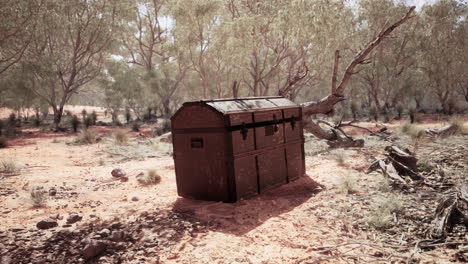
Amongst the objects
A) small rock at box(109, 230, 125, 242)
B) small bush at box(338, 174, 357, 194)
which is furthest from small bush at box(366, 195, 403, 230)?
small rock at box(109, 230, 125, 242)

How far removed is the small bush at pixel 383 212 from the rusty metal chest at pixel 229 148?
1721 millimetres

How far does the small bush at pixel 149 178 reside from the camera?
628 centimetres

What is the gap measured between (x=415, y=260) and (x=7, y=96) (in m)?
31.3

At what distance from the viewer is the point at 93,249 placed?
302 centimetres

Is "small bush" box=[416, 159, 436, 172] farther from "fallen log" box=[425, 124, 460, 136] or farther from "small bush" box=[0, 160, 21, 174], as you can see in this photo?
"small bush" box=[0, 160, 21, 174]

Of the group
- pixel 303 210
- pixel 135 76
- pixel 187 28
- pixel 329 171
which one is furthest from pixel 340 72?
pixel 303 210

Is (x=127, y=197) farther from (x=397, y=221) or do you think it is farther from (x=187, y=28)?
(x=187, y=28)

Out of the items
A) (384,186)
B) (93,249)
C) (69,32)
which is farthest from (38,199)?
(69,32)

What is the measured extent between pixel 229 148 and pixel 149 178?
9.16ft

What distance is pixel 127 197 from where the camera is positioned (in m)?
5.29

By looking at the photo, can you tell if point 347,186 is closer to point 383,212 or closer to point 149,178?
point 383,212

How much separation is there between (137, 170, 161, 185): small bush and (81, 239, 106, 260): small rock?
3.17 m

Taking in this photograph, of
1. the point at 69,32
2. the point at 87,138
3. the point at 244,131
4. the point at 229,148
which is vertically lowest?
the point at 87,138

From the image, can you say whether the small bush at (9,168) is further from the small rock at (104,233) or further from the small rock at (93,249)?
the small rock at (93,249)
